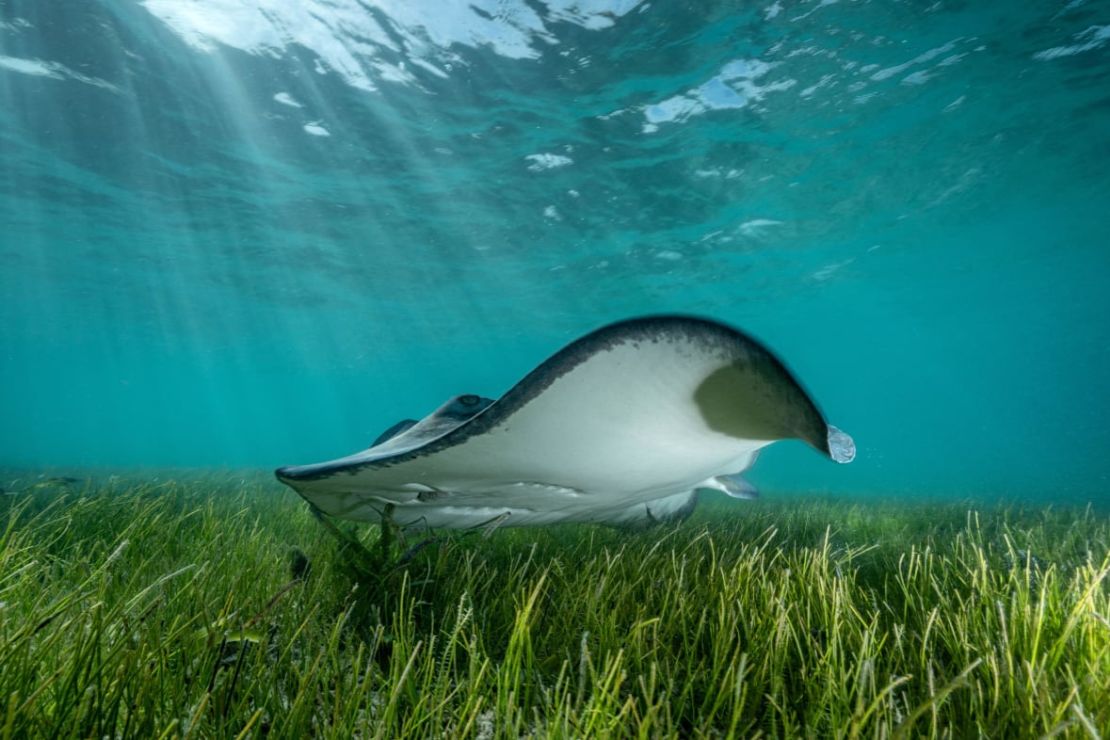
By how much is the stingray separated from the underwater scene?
0.02 metres

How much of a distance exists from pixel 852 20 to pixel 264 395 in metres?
98.3

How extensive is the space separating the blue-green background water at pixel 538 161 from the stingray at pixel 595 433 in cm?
1117

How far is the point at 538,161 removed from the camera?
15812mm

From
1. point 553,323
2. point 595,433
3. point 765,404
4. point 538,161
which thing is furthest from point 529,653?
point 553,323

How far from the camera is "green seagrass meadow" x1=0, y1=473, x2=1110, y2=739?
114 cm

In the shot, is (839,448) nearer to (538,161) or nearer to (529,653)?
(529,653)

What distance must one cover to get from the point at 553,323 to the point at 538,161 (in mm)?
21255

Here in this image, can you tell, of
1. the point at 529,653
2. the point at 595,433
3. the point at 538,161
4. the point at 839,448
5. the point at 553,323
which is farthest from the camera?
the point at 553,323

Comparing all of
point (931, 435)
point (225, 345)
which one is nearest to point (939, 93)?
point (225, 345)

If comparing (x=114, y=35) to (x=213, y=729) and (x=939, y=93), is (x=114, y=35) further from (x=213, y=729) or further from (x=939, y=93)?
(x=939, y=93)

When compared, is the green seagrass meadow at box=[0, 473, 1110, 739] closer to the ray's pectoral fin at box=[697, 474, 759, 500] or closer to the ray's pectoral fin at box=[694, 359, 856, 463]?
the ray's pectoral fin at box=[694, 359, 856, 463]

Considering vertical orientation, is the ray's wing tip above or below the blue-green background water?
below

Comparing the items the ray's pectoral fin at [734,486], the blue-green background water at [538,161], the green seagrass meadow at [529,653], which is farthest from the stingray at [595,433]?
the blue-green background water at [538,161]

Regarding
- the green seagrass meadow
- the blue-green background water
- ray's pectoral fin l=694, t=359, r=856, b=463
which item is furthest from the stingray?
the blue-green background water
